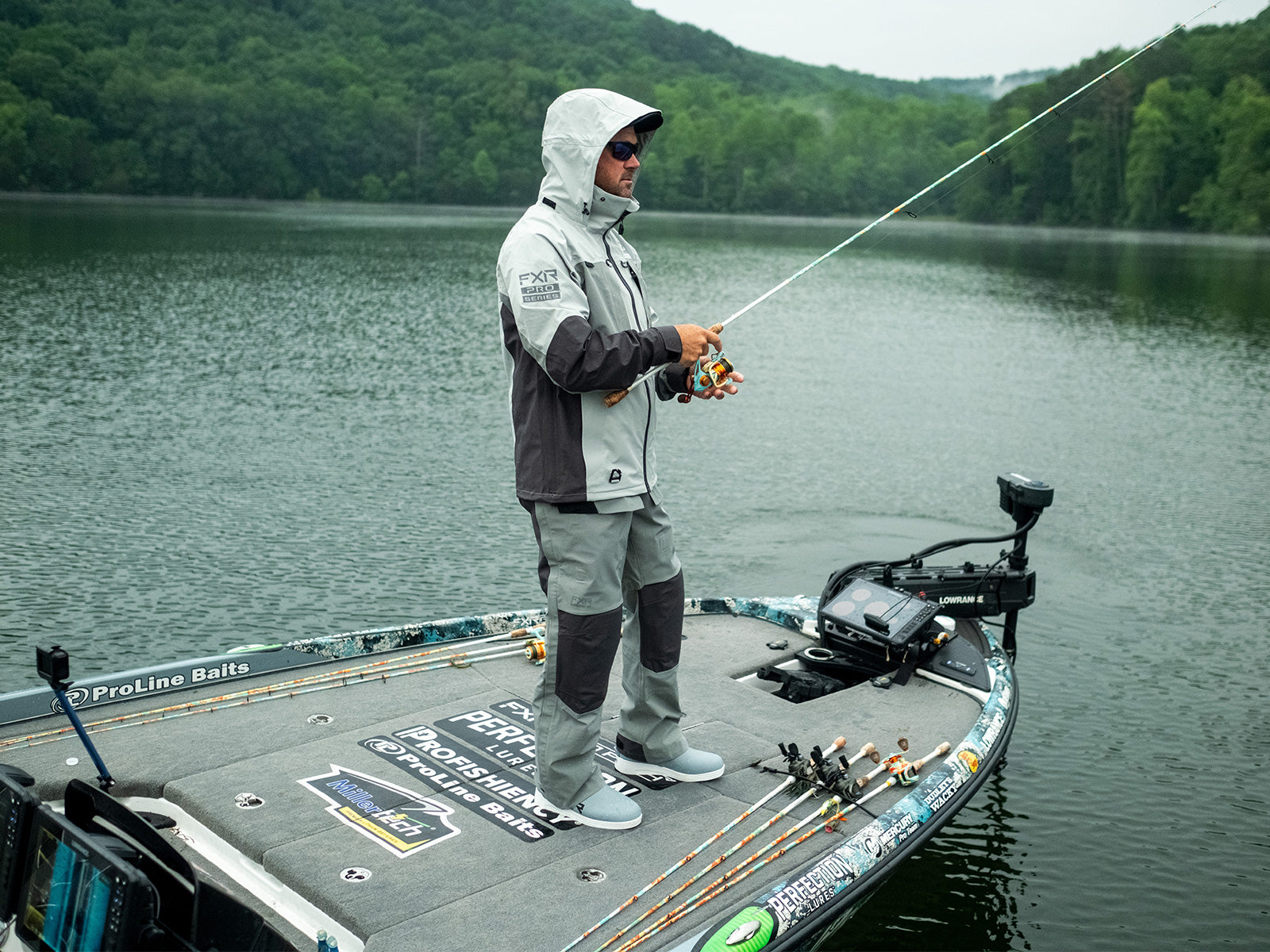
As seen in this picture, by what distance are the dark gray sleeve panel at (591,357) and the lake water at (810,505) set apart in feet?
10.2

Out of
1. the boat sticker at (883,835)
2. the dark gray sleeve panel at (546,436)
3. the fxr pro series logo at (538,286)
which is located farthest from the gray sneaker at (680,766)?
the fxr pro series logo at (538,286)

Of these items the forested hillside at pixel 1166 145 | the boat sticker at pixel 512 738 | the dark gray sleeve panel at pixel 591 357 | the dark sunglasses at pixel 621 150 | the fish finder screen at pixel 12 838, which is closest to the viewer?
the fish finder screen at pixel 12 838

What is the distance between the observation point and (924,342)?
2702cm

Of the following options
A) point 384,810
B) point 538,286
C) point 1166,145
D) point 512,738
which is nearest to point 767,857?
point 512,738

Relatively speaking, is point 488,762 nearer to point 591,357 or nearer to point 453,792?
point 453,792

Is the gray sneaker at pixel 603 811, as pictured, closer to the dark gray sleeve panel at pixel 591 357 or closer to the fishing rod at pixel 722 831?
the fishing rod at pixel 722 831

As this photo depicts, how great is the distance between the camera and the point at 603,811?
4.24 meters

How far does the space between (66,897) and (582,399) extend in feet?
6.79

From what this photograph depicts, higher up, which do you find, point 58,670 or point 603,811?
point 58,670

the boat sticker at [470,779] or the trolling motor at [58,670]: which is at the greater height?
the trolling motor at [58,670]

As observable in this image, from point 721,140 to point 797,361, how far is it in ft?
298

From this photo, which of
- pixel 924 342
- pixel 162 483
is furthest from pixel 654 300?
pixel 162 483

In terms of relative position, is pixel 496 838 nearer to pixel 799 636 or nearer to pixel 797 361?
pixel 799 636

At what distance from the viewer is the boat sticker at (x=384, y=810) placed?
4113 millimetres
